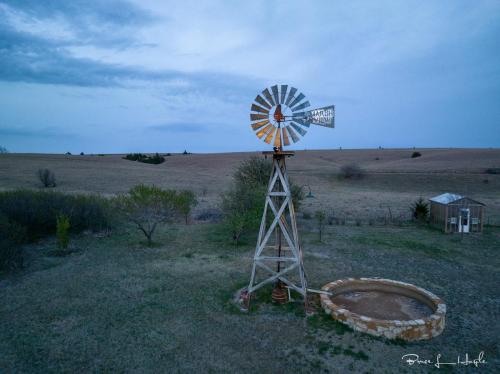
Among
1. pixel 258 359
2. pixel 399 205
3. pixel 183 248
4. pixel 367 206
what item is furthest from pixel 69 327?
pixel 399 205

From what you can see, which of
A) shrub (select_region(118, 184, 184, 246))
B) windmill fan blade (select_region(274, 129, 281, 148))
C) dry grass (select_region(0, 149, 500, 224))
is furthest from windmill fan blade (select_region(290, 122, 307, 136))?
dry grass (select_region(0, 149, 500, 224))

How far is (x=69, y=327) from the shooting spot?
8.20 metres

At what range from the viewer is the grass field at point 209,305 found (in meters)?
6.97

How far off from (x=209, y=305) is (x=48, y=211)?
11.3 m

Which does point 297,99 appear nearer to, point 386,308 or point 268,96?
point 268,96

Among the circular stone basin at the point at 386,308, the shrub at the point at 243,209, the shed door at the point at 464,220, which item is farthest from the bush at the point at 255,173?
the circular stone basin at the point at 386,308

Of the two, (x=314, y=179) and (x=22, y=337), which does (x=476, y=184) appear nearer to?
(x=314, y=179)

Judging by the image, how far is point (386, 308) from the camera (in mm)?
9258

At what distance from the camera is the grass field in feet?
22.9

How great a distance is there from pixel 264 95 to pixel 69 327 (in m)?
7.48

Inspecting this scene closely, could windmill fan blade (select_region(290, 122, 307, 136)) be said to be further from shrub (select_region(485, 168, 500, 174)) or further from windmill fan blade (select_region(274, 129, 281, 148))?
shrub (select_region(485, 168, 500, 174))

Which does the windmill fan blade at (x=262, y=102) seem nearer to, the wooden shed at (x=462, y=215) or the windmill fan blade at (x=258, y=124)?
the windmill fan blade at (x=258, y=124)

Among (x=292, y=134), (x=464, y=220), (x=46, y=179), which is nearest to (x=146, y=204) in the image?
(x=292, y=134)

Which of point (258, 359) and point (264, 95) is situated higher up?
point (264, 95)
